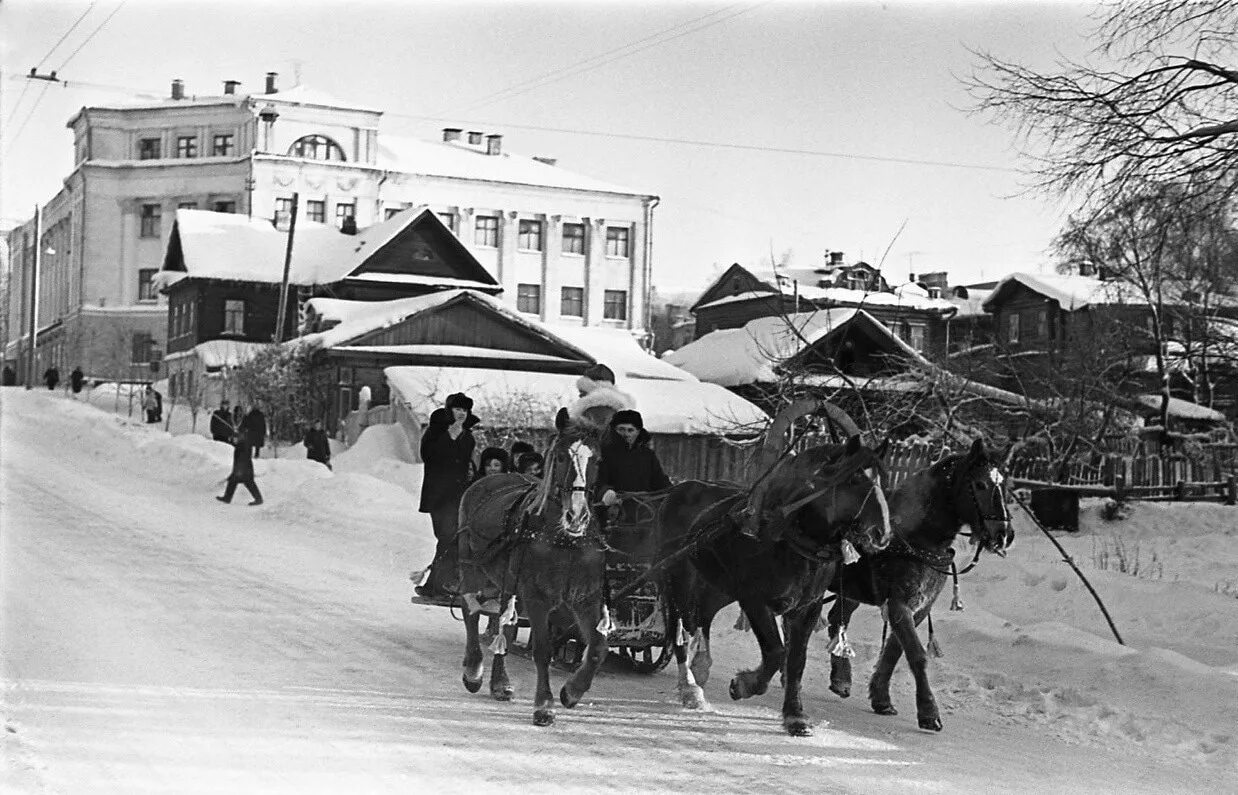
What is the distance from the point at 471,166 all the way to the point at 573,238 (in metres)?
7.25

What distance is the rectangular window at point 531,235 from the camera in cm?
8312

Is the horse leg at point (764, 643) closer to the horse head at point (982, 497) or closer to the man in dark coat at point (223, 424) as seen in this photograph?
the horse head at point (982, 497)

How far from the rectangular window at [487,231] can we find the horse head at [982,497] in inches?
2871

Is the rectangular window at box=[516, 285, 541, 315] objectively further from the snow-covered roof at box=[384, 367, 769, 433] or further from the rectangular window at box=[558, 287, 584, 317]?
the snow-covered roof at box=[384, 367, 769, 433]

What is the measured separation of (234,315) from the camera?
203 feet

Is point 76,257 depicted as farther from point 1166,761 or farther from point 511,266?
point 1166,761

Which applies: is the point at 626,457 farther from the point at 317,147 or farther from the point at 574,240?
the point at 574,240

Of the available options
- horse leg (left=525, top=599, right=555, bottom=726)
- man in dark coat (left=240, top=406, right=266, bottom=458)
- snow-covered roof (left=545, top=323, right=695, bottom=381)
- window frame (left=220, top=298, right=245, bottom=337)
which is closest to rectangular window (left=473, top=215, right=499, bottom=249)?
window frame (left=220, top=298, right=245, bottom=337)

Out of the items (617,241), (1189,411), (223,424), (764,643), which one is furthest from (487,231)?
(764,643)

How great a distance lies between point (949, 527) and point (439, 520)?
4.39m

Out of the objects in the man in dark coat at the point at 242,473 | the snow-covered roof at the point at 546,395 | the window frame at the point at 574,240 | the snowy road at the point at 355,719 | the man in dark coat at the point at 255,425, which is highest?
the window frame at the point at 574,240

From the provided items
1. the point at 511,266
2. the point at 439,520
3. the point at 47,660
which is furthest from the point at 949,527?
the point at 511,266

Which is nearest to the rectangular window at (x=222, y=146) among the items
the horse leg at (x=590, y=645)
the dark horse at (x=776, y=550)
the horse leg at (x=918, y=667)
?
the dark horse at (x=776, y=550)

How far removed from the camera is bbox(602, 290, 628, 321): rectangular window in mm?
83625
